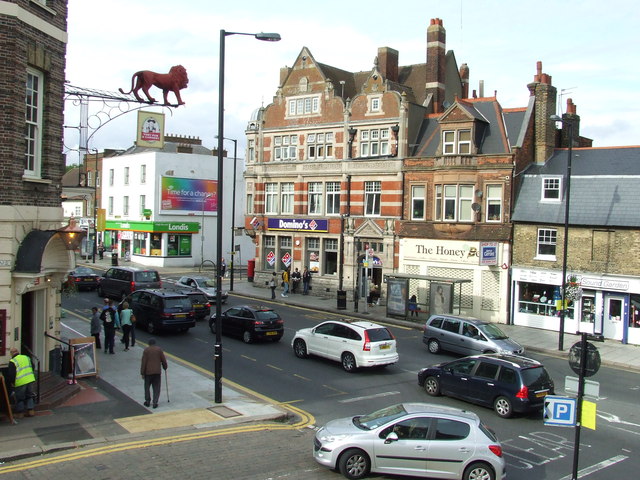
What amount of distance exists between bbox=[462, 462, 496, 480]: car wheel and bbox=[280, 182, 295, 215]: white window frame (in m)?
33.4

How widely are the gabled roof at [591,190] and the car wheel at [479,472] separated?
834 inches

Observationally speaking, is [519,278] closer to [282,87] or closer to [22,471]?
[282,87]

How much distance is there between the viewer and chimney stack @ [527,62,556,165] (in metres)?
33.7

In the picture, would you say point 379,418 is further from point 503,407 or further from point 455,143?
point 455,143

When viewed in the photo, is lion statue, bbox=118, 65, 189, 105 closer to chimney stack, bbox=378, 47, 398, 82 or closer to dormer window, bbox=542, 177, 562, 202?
dormer window, bbox=542, 177, 562, 202

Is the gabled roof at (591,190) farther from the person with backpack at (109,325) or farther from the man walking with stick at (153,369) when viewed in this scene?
the man walking with stick at (153,369)

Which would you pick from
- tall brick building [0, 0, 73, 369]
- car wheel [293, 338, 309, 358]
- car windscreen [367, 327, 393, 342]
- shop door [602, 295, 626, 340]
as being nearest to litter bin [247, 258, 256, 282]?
car wheel [293, 338, 309, 358]

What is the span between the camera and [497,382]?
1630cm

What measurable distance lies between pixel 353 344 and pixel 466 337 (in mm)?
5036

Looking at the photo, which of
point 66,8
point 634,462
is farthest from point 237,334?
point 634,462

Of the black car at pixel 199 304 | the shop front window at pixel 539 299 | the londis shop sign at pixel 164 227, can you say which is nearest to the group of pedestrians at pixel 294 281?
the black car at pixel 199 304

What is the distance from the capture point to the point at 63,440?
1283cm

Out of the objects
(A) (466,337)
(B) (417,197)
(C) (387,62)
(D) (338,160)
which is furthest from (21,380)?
(C) (387,62)

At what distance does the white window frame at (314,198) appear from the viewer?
4206cm
